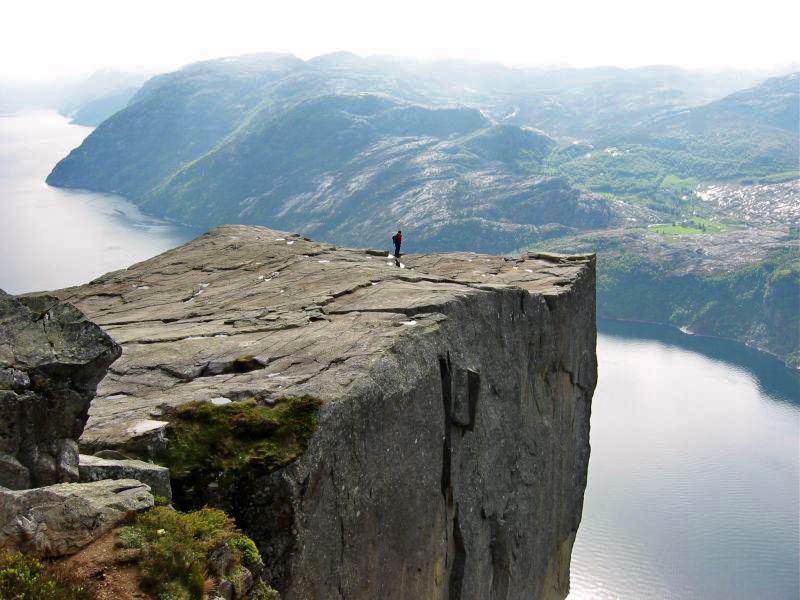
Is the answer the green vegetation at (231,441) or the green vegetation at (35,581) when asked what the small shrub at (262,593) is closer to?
the green vegetation at (231,441)

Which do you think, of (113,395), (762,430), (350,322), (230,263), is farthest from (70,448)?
(762,430)

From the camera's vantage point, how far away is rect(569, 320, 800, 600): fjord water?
240 ft

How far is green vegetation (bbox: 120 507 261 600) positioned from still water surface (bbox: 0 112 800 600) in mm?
61473

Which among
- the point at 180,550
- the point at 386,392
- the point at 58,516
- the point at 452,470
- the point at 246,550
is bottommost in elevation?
the point at 452,470

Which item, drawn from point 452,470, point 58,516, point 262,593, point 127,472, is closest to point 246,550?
point 262,593

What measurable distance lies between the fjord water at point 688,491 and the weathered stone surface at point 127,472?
60.7 meters

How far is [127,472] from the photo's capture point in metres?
11.9

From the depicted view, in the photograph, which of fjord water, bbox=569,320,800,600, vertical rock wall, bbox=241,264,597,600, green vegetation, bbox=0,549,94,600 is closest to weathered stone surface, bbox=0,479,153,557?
green vegetation, bbox=0,549,94,600

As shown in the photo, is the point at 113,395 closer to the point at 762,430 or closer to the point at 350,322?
the point at 350,322

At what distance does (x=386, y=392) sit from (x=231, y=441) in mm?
3709

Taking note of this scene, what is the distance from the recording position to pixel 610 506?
83.9 metres

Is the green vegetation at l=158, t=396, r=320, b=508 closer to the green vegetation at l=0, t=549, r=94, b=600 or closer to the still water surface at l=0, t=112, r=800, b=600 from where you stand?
the green vegetation at l=0, t=549, r=94, b=600

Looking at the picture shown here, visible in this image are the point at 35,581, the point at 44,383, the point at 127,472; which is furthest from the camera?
the point at 127,472

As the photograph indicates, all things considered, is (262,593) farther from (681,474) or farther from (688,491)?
(681,474)
